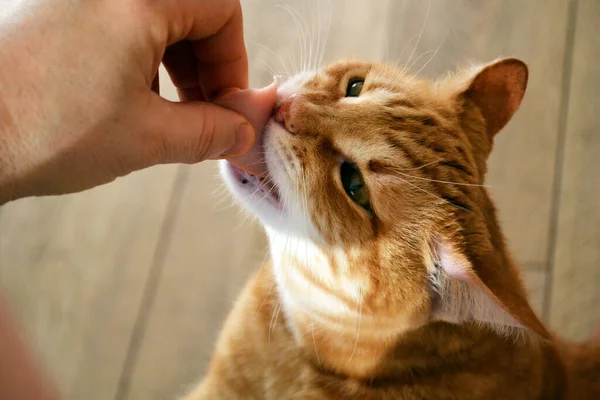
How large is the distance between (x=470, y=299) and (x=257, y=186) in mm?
639

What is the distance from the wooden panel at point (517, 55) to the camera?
226cm

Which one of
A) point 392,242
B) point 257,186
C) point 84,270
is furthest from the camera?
point 84,270

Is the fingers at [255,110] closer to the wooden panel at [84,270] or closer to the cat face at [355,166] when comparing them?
the cat face at [355,166]

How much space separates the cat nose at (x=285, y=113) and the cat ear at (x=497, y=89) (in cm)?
58

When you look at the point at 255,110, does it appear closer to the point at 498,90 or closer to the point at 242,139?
the point at 242,139

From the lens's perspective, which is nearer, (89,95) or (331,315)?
(89,95)

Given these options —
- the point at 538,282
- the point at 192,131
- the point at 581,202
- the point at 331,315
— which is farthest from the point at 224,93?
the point at 581,202

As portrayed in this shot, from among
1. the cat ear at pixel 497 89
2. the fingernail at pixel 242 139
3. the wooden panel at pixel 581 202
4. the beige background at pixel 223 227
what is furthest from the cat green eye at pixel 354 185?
the wooden panel at pixel 581 202

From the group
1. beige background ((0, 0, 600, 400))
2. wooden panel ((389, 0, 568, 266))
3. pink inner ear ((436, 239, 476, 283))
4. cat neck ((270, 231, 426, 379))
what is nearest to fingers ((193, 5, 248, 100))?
cat neck ((270, 231, 426, 379))

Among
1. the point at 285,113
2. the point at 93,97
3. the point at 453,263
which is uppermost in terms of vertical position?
the point at 93,97

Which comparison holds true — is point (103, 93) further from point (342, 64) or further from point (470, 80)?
point (470, 80)

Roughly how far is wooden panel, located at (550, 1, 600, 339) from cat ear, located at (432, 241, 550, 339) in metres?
1.21

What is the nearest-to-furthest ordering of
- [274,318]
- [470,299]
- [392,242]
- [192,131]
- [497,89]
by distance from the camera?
[192,131], [470,299], [392,242], [497,89], [274,318]

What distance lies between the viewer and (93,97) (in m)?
0.91
